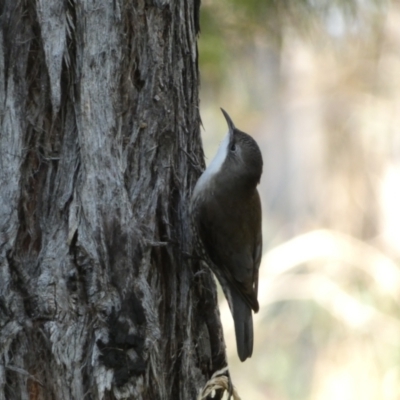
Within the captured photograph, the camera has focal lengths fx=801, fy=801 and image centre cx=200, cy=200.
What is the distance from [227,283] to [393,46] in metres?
5.26

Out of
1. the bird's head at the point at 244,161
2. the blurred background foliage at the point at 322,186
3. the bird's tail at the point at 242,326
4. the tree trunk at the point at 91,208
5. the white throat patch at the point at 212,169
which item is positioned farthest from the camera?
the blurred background foliage at the point at 322,186

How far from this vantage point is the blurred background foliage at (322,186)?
4.24 m

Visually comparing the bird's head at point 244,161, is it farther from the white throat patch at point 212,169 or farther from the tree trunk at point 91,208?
the tree trunk at point 91,208

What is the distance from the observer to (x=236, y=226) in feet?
11.5

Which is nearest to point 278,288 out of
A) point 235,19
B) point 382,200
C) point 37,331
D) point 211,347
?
point 382,200

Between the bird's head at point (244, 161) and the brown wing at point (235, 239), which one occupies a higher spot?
the bird's head at point (244, 161)

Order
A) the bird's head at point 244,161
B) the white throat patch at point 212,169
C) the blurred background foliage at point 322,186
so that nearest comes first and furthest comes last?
the white throat patch at point 212,169 → the bird's head at point 244,161 → the blurred background foliage at point 322,186

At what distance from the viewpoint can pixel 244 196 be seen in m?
3.58

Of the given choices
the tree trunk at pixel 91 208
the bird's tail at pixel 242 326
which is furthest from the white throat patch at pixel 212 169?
the bird's tail at pixel 242 326

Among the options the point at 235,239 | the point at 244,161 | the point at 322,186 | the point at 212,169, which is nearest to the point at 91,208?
the point at 212,169

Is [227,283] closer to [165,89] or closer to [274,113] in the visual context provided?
[165,89]

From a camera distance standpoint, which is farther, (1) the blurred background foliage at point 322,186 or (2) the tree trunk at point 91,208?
(1) the blurred background foliage at point 322,186

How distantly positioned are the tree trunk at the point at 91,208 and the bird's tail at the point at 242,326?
68 cm

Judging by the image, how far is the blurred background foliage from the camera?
4243mm
